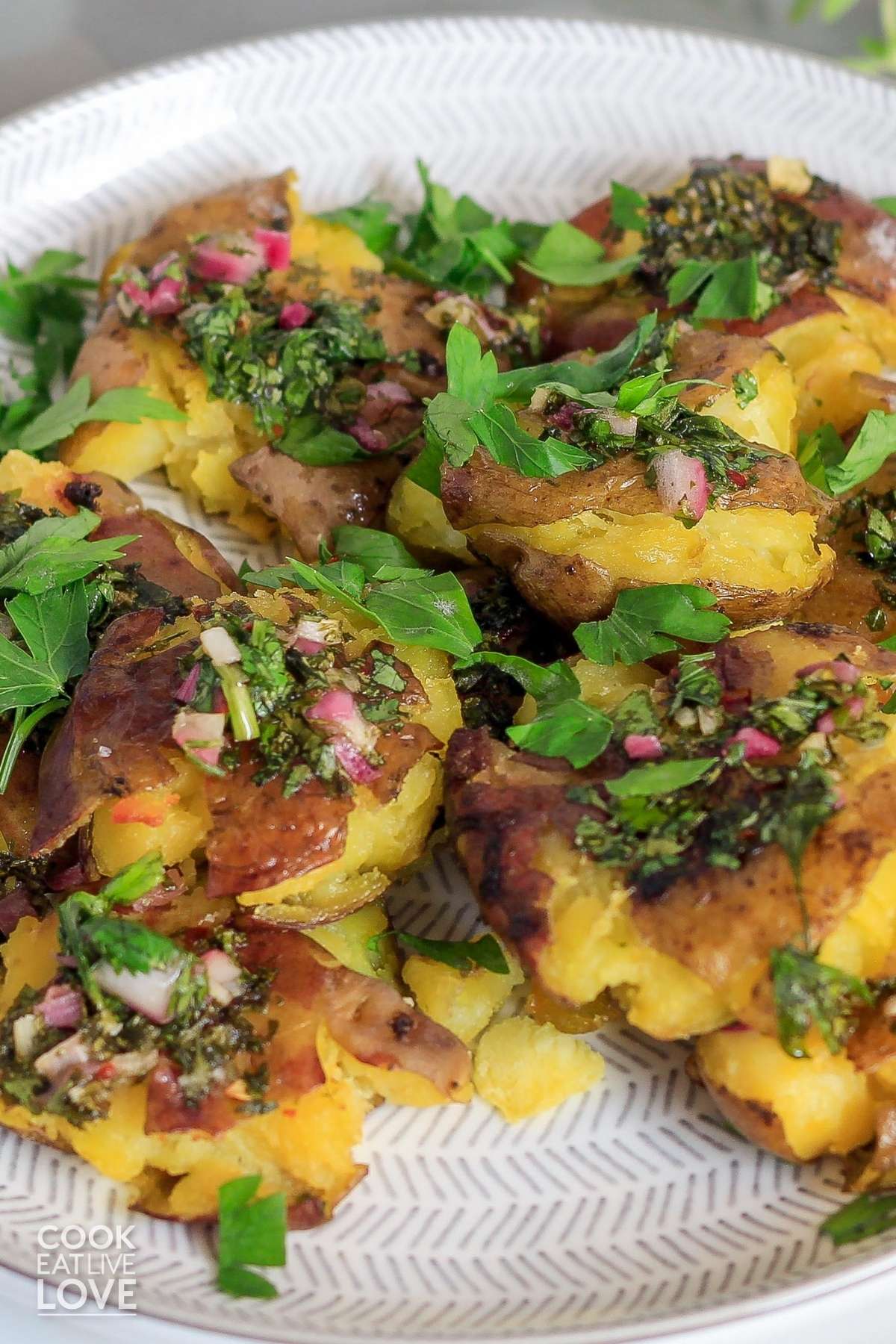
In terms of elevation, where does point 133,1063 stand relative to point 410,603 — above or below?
below

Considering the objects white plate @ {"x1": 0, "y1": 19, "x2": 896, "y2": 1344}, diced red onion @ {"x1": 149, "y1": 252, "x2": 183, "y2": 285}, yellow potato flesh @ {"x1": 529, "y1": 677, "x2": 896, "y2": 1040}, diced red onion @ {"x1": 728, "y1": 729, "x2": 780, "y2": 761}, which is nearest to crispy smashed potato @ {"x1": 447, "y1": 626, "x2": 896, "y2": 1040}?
yellow potato flesh @ {"x1": 529, "y1": 677, "x2": 896, "y2": 1040}

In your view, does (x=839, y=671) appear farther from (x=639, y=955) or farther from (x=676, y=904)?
(x=639, y=955)

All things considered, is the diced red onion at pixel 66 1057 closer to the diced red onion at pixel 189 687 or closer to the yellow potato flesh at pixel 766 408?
the diced red onion at pixel 189 687

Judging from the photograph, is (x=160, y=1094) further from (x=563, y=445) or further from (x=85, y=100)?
(x=85, y=100)

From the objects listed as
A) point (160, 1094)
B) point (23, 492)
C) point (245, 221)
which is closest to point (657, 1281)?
point (160, 1094)

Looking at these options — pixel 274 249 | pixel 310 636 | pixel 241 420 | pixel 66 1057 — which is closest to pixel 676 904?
pixel 310 636

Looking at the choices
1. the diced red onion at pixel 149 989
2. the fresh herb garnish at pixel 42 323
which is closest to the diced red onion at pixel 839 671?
the diced red onion at pixel 149 989
